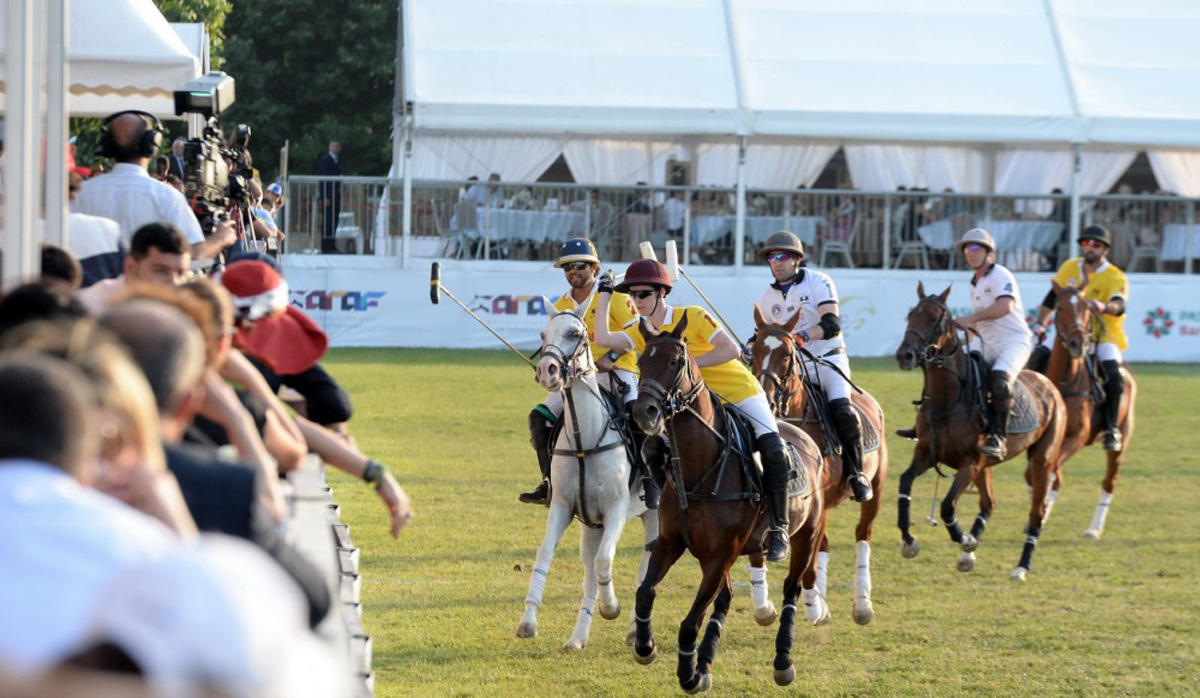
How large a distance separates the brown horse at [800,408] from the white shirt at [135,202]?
4.61 m

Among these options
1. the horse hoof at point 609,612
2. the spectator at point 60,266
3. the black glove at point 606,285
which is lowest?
the horse hoof at point 609,612

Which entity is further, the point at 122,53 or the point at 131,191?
the point at 122,53

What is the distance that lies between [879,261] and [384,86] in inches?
996

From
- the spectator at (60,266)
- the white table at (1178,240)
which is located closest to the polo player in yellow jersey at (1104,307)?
the spectator at (60,266)

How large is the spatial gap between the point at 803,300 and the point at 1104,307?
18.6ft

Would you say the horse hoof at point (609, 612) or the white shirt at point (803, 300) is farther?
the white shirt at point (803, 300)

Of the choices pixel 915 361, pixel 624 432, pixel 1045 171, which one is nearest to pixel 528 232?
pixel 1045 171

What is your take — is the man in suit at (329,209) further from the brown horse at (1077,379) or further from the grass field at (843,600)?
the brown horse at (1077,379)

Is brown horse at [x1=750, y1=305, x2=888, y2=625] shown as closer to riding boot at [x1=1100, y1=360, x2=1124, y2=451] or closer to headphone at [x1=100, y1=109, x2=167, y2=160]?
headphone at [x1=100, y1=109, x2=167, y2=160]

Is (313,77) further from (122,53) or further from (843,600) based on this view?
(843,600)

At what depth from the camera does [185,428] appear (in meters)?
4.91

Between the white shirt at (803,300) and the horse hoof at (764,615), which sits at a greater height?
the white shirt at (803,300)

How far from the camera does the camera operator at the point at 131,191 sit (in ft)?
26.9

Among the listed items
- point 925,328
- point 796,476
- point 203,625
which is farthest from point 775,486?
point 203,625
